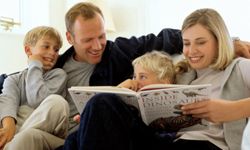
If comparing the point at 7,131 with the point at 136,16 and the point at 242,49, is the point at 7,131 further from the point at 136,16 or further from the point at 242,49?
the point at 136,16

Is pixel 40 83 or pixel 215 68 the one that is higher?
pixel 215 68

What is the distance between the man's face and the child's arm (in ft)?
0.48

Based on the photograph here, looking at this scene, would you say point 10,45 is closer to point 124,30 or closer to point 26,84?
point 124,30

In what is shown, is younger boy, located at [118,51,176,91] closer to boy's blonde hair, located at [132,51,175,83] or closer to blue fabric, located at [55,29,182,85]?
boy's blonde hair, located at [132,51,175,83]

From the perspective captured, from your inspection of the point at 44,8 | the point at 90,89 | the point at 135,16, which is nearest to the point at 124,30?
the point at 135,16

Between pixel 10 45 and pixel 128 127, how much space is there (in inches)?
74.9

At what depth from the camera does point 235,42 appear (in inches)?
51.6

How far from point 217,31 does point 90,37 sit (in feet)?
1.86

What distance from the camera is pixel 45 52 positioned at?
4.90ft

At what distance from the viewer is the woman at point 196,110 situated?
34.2 inches

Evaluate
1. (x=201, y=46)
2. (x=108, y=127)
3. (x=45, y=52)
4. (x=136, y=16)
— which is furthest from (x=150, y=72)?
(x=136, y=16)

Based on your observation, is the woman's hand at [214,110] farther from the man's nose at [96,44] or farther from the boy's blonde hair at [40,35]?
the boy's blonde hair at [40,35]

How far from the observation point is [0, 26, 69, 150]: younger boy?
1160 millimetres

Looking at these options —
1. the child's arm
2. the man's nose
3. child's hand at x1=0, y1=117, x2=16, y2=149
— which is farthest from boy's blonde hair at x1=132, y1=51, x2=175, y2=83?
child's hand at x1=0, y1=117, x2=16, y2=149
